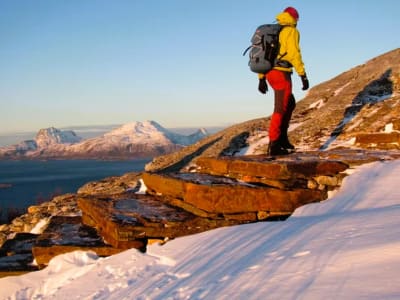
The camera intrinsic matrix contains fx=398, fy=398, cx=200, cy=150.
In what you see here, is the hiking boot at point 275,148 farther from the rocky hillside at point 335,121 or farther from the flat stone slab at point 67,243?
the flat stone slab at point 67,243

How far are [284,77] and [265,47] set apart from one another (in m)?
0.78

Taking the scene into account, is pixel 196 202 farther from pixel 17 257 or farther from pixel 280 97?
pixel 280 97

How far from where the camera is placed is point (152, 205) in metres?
7.25

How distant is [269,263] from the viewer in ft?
12.9

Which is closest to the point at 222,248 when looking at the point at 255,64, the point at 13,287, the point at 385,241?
the point at 385,241

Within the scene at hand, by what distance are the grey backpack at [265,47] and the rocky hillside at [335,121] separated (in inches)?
145

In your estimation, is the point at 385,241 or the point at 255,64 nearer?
the point at 385,241

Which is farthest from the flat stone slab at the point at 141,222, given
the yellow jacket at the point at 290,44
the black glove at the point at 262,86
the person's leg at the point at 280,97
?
the yellow jacket at the point at 290,44

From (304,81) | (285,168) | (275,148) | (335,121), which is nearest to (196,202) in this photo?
(285,168)

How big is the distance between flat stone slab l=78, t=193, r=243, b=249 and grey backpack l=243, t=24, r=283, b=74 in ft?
12.2

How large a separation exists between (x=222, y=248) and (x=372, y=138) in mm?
6900

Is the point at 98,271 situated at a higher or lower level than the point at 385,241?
lower

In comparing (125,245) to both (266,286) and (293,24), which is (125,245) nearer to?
(266,286)

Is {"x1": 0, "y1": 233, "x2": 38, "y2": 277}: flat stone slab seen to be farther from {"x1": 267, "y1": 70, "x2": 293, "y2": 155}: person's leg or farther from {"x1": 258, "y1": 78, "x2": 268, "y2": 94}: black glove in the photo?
{"x1": 258, "y1": 78, "x2": 268, "y2": 94}: black glove
